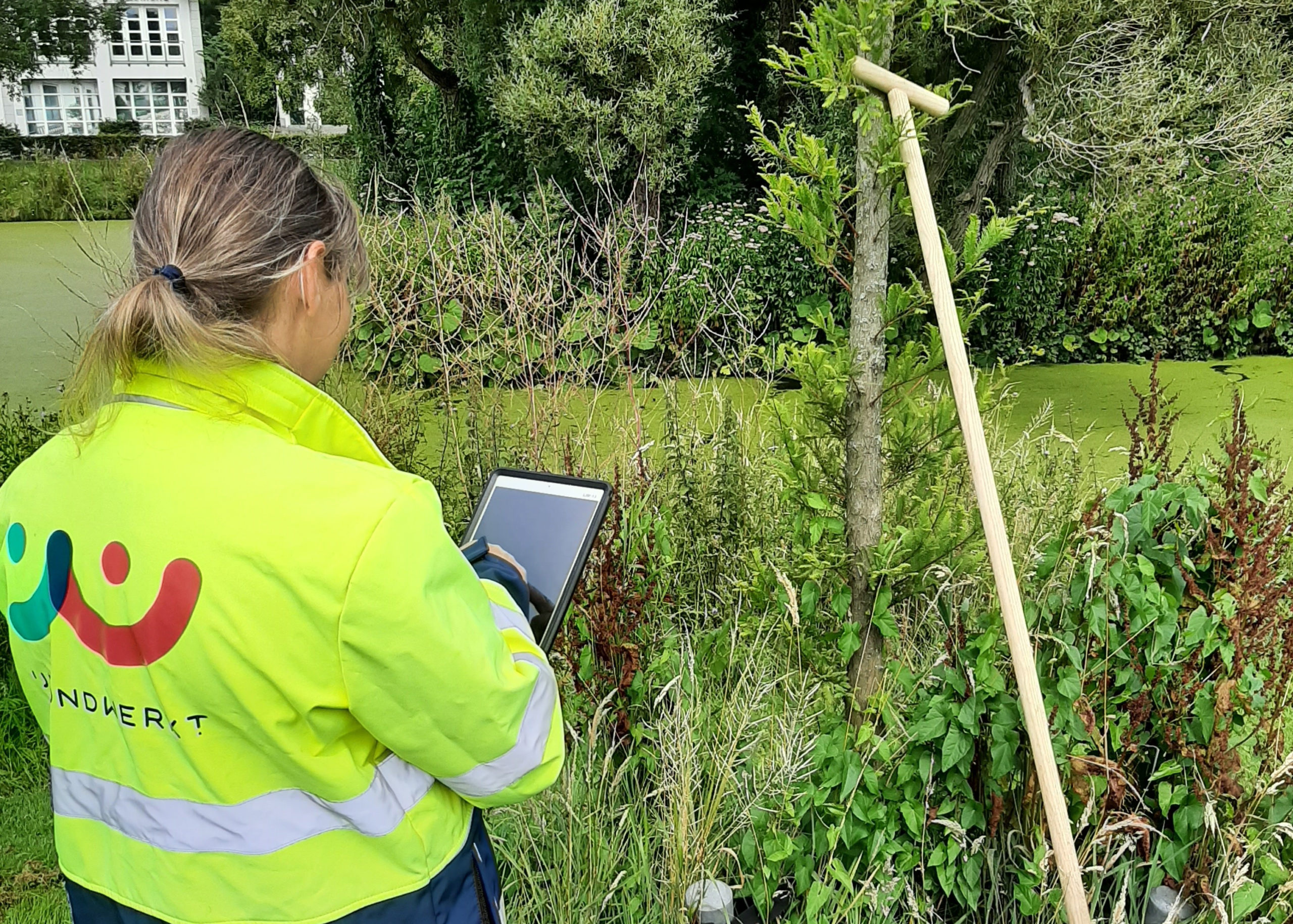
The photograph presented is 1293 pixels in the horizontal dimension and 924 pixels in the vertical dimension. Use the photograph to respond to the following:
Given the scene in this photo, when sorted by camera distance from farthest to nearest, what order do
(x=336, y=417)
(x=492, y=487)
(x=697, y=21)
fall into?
(x=697, y=21)
(x=492, y=487)
(x=336, y=417)

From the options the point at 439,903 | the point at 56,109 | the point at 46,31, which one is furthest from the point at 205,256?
the point at 56,109

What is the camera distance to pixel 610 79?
20.8 feet

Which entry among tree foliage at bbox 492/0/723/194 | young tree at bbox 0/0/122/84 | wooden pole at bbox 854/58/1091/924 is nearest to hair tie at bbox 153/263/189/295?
wooden pole at bbox 854/58/1091/924

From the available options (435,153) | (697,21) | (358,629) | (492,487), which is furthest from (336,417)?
(435,153)

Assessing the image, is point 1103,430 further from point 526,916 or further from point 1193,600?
point 526,916

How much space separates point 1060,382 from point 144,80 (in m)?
17.6

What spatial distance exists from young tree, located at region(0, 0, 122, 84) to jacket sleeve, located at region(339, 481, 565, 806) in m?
6.47

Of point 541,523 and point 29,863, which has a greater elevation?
point 541,523

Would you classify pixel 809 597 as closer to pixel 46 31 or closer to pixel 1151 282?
pixel 1151 282

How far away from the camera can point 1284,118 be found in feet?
18.0

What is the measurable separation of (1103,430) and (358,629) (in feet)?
17.9

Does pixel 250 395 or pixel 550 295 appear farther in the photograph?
pixel 550 295

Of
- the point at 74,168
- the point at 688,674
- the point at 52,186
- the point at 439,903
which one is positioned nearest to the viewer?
the point at 439,903

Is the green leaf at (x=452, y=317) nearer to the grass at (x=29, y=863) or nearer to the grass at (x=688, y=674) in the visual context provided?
the grass at (x=688, y=674)
